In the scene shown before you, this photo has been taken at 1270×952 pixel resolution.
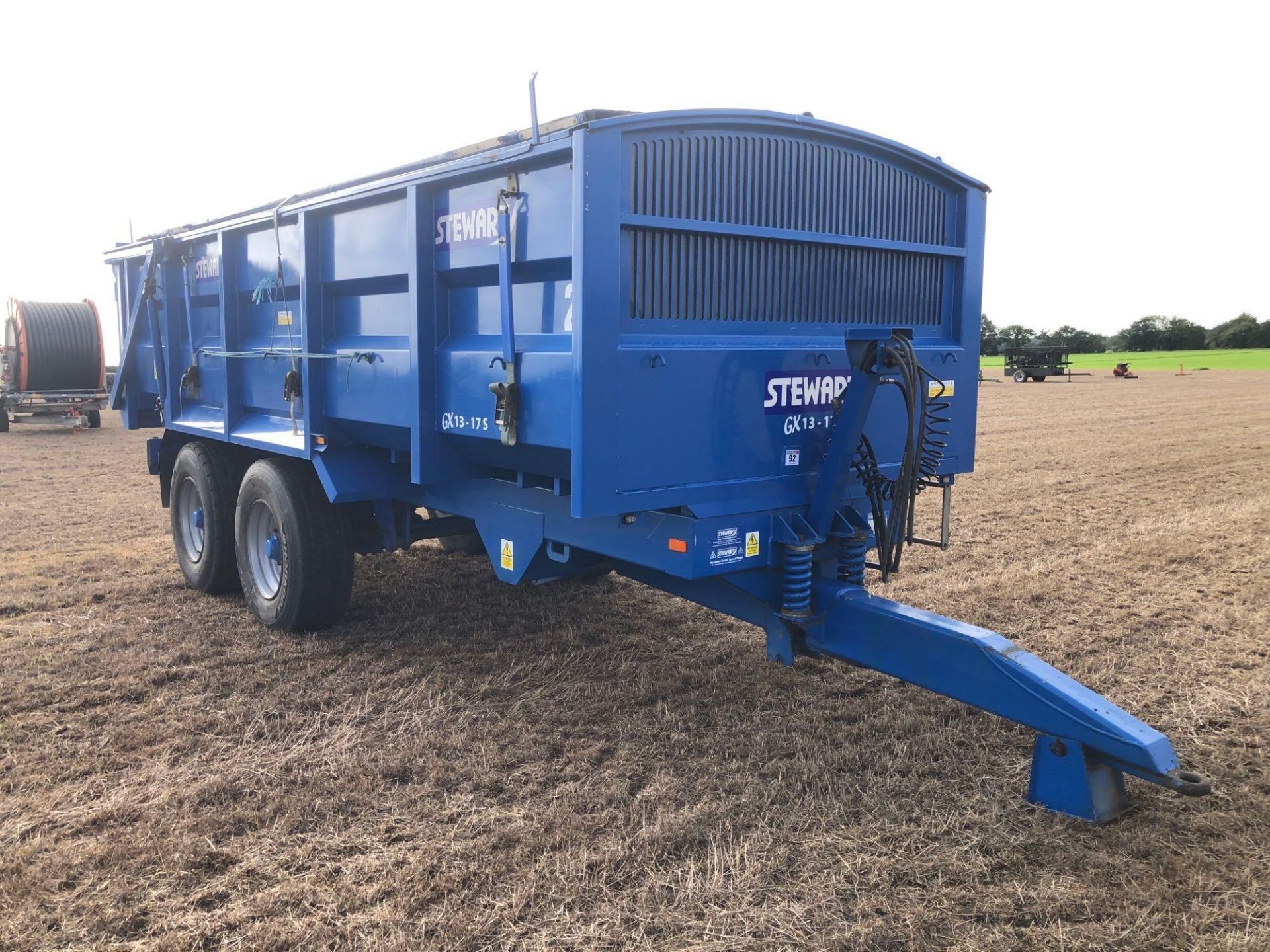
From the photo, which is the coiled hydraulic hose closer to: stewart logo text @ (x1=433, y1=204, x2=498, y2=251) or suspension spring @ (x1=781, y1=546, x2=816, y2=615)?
suspension spring @ (x1=781, y1=546, x2=816, y2=615)

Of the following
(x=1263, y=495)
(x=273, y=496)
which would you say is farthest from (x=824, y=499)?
(x=1263, y=495)

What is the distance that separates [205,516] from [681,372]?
12.8ft

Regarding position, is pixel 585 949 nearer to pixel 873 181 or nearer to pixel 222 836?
pixel 222 836

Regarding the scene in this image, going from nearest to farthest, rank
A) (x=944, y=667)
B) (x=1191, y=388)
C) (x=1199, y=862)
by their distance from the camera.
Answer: (x=1199, y=862) → (x=944, y=667) → (x=1191, y=388)

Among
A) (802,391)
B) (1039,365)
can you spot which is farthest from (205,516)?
(1039,365)

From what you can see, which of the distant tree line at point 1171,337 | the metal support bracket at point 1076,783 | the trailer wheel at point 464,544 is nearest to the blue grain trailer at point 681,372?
the metal support bracket at point 1076,783

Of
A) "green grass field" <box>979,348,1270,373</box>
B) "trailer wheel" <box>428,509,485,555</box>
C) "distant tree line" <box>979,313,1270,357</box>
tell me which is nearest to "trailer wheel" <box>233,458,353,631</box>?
"trailer wheel" <box>428,509,485,555</box>

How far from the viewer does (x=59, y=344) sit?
669 inches

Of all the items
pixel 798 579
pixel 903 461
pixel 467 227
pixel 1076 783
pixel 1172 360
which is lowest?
pixel 1076 783

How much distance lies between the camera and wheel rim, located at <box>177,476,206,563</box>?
21.7 feet

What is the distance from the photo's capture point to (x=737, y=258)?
12.5ft

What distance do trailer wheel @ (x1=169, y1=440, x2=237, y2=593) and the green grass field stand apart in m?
41.5

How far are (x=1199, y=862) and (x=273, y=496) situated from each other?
14.5 ft

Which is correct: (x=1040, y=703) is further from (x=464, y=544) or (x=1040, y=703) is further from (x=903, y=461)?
(x=464, y=544)
